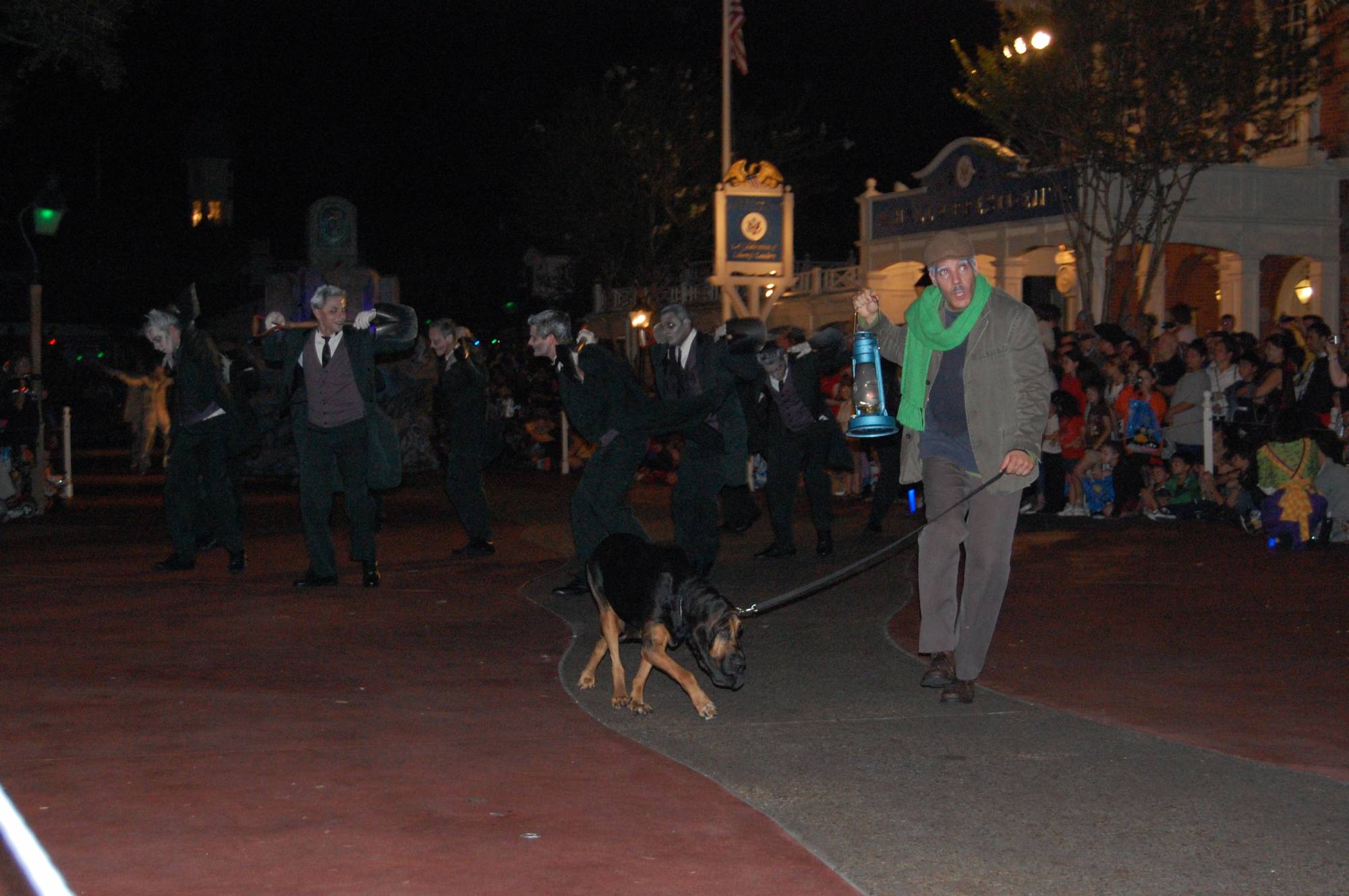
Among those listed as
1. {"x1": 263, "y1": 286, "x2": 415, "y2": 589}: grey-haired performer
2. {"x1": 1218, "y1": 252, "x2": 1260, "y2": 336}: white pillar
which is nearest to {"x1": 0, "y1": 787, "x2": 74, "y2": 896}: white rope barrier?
{"x1": 263, "y1": 286, "x2": 415, "y2": 589}: grey-haired performer

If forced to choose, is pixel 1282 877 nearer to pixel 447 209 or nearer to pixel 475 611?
pixel 475 611

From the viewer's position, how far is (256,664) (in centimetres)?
768

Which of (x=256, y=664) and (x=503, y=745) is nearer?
(x=503, y=745)

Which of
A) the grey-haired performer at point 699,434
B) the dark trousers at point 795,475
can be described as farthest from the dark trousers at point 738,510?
the grey-haired performer at point 699,434

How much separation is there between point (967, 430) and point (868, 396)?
3.43 ft

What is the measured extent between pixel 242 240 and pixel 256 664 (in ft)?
198

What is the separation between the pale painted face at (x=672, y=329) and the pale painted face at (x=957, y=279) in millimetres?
3711

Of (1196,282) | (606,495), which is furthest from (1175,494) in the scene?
(1196,282)

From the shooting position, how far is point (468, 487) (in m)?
12.6

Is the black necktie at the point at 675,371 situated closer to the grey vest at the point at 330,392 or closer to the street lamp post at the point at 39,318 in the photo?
the grey vest at the point at 330,392

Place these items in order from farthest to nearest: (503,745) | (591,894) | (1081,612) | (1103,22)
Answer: (1103,22) → (1081,612) → (503,745) → (591,894)

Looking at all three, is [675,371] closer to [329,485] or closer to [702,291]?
[329,485]

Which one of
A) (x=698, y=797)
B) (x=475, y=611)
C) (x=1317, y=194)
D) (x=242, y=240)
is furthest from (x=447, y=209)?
(x=698, y=797)

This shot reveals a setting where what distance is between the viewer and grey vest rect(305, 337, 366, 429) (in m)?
10.3
